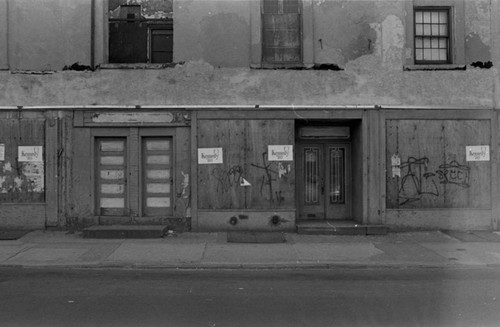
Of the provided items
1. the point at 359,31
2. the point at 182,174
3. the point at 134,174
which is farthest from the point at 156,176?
the point at 359,31

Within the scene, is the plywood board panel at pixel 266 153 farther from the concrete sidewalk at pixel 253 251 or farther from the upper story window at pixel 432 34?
the upper story window at pixel 432 34

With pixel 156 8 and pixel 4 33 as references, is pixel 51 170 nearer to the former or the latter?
pixel 4 33

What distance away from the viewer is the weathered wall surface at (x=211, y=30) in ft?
42.7

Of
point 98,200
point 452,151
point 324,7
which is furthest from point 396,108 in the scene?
point 98,200

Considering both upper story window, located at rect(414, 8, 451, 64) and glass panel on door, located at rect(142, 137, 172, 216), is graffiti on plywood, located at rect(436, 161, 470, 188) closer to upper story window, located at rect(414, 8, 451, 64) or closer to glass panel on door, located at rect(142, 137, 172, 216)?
upper story window, located at rect(414, 8, 451, 64)

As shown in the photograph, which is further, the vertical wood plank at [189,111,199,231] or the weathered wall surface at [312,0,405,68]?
the weathered wall surface at [312,0,405,68]

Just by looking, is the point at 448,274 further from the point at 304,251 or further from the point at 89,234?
the point at 89,234

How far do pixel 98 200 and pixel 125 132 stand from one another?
2.00 metres

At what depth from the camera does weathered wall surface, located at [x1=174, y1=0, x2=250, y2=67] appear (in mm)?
13008

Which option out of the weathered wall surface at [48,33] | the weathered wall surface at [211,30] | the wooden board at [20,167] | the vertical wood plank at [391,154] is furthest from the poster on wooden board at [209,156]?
the vertical wood plank at [391,154]

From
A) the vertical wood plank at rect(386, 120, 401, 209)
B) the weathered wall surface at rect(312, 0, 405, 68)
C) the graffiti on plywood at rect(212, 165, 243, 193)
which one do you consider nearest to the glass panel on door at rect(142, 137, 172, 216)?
the graffiti on plywood at rect(212, 165, 243, 193)

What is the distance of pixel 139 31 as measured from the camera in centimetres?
1346

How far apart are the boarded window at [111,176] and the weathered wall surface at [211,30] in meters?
2.98

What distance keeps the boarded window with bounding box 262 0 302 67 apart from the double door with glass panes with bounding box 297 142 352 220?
2646 millimetres
